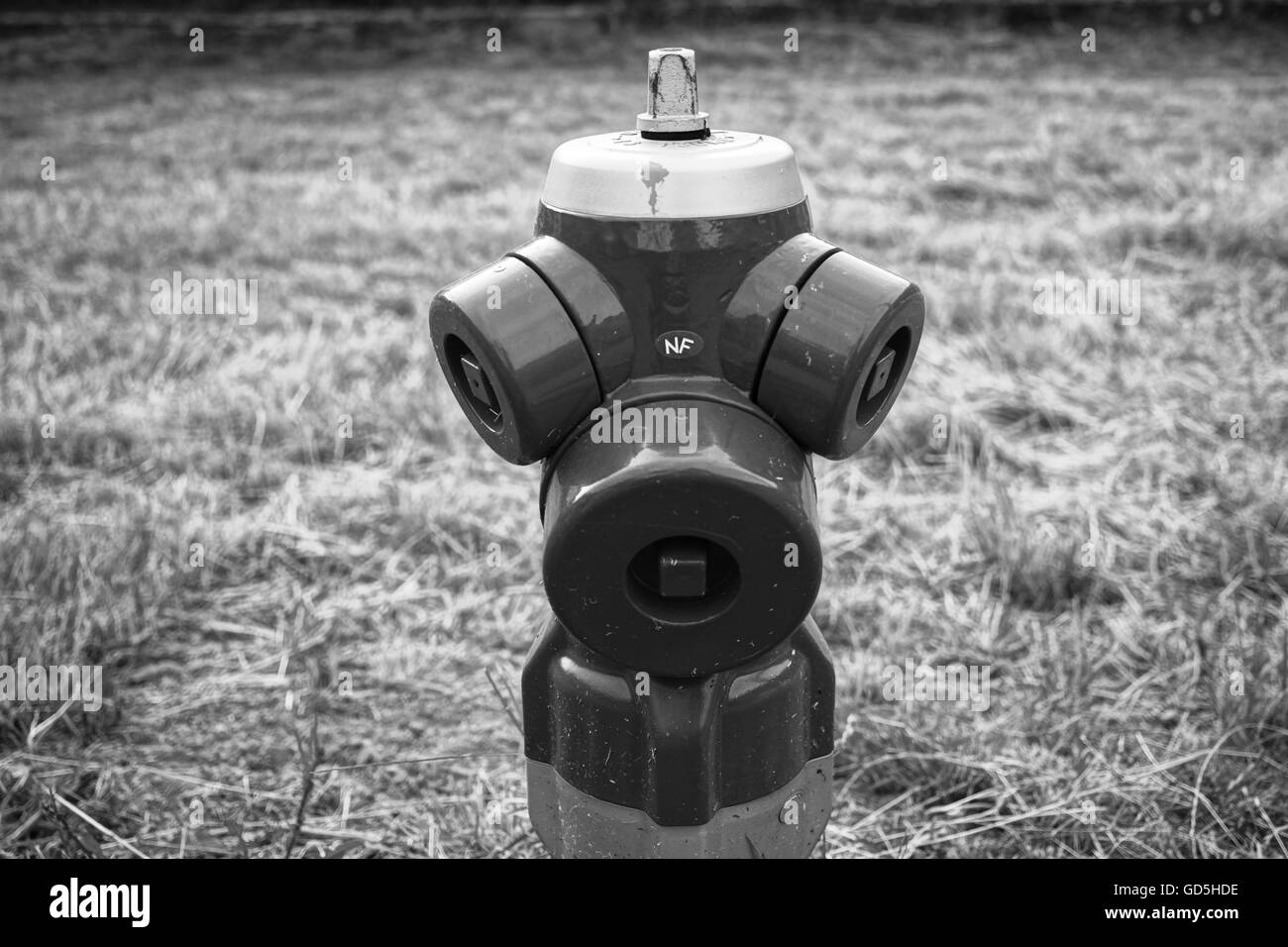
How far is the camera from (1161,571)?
2.52 m

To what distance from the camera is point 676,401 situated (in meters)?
1.33

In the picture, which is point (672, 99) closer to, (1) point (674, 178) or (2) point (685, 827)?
(1) point (674, 178)

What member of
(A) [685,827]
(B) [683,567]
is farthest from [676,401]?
(A) [685,827]

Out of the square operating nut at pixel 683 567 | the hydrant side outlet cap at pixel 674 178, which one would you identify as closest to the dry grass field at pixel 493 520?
the square operating nut at pixel 683 567

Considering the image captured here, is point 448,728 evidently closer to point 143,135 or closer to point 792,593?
point 792,593

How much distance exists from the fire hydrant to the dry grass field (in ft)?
1.74

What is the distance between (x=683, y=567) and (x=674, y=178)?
0.40 meters

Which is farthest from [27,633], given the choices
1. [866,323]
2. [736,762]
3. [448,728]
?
[866,323]

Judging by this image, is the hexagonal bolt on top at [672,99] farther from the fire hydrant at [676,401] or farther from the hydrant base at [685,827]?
the hydrant base at [685,827]

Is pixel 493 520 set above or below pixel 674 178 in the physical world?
below

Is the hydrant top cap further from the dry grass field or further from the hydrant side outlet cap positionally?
the dry grass field

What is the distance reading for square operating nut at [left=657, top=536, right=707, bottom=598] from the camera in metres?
1.32

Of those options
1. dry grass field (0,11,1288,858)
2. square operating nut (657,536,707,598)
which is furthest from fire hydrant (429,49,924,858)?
dry grass field (0,11,1288,858)

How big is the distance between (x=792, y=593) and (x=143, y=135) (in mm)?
6502
